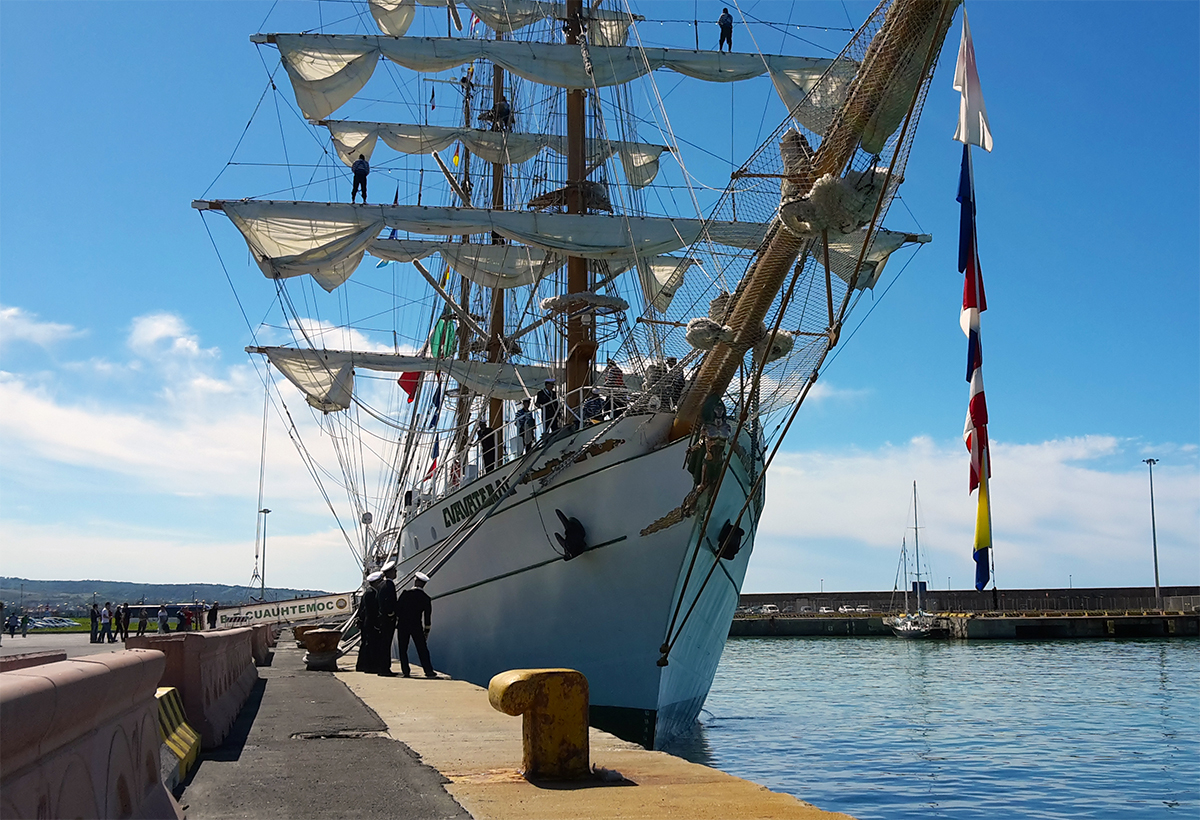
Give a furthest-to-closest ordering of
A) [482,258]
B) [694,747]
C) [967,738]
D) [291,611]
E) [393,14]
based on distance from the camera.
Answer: [291,611] < [393,14] < [482,258] < [967,738] < [694,747]

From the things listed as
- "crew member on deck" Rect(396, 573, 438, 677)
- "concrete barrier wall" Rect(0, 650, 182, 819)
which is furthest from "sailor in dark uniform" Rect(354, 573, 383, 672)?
"concrete barrier wall" Rect(0, 650, 182, 819)

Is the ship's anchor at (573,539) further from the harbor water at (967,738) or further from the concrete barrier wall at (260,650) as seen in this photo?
the concrete barrier wall at (260,650)

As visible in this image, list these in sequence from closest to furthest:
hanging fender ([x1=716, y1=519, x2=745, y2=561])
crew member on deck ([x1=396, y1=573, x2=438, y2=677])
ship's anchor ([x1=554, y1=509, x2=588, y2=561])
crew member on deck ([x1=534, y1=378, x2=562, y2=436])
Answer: crew member on deck ([x1=396, y1=573, x2=438, y2=677])
ship's anchor ([x1=554, y1=509, x2=588, y2=561])
hanging fender ([x1=716, y1=519, x2=745, y2=561])
crew member on deck ([x1=534, y1=378, x2=562, y2=436])

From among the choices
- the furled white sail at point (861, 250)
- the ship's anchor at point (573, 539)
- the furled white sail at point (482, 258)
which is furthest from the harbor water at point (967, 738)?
the furled white sail at point (482, 258)

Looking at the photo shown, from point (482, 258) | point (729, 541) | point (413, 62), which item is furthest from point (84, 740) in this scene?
point (482, 258)

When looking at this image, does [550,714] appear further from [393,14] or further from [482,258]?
[393,14]

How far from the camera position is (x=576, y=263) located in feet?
76.7

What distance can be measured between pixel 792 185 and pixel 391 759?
7.67 metres

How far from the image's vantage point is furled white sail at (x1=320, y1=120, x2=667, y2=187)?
28859mm

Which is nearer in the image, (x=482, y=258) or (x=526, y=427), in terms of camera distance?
(x=526, y=427)

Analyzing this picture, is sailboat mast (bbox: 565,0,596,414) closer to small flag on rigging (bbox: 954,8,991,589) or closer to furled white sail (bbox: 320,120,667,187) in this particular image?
furled white sail (bbox: 320,120,667,187)

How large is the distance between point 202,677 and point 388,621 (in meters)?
9.02

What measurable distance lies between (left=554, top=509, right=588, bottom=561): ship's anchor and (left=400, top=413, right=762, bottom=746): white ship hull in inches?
6.7

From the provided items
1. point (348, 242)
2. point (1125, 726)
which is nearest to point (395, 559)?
point (348, 242)
